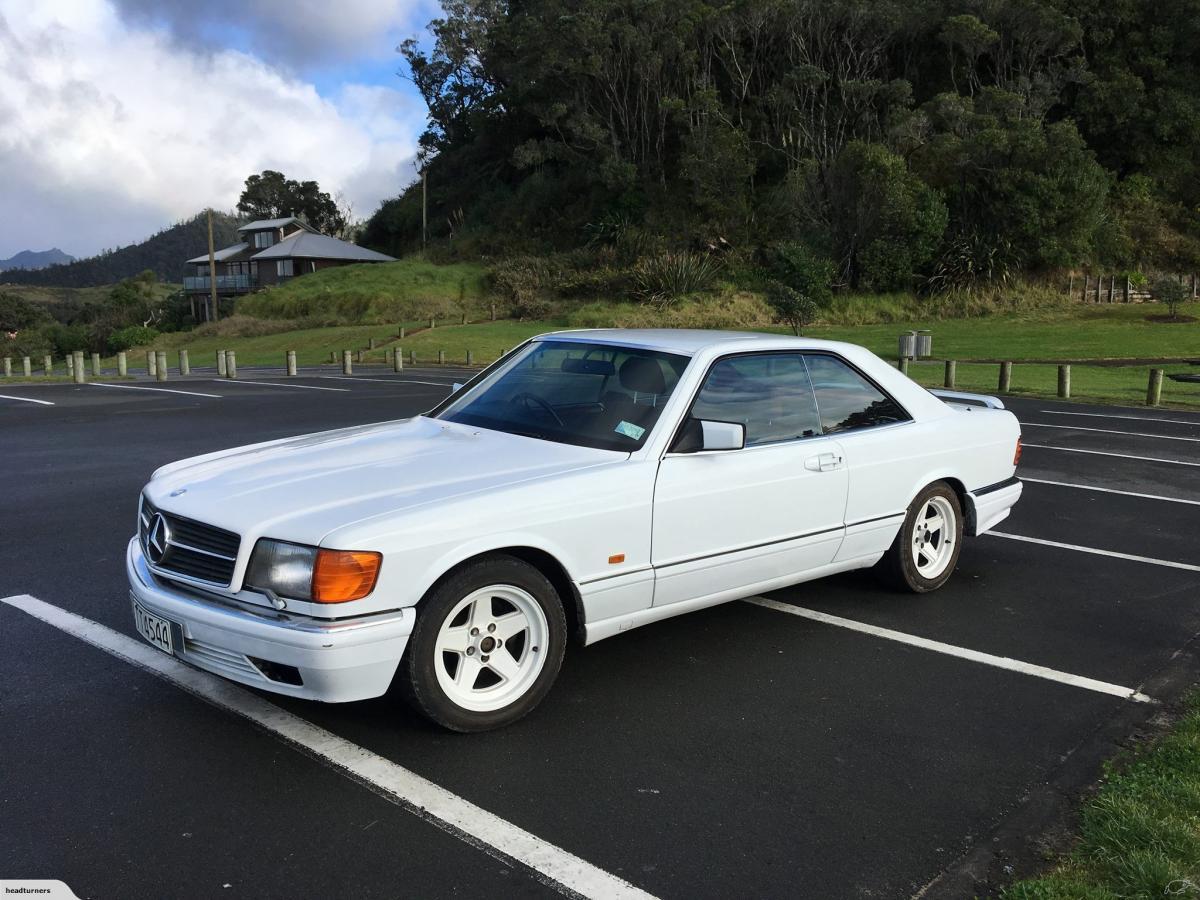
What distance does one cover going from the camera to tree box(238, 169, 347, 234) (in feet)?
315

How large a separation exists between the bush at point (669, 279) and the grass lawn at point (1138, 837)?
40954 millimetres

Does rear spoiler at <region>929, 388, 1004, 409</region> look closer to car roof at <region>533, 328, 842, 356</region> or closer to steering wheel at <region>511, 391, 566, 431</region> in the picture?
car roof at <region>533, 328, 842, 356</region>

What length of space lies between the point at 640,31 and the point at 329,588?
55272mm

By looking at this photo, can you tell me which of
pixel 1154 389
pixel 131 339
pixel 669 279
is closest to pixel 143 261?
pixel 131 339

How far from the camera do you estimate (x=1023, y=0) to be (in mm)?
43094

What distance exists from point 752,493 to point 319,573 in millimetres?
2043

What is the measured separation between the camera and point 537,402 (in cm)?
488

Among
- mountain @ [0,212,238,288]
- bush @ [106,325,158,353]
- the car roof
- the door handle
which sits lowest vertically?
the door handle

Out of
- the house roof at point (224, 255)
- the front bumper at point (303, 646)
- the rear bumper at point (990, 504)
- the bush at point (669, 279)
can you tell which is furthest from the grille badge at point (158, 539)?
the house roof at point (224, 255)

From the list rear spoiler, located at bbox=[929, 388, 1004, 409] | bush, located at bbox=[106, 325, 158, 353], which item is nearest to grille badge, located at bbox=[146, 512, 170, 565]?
rear spoiler, located at bbox=[929, 388, 1004, 409]

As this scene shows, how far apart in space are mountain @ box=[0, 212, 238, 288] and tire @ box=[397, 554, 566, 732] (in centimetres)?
15415

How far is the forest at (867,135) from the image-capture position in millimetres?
41781

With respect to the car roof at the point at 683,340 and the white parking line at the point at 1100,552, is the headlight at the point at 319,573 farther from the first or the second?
the white parking line at the point at 1100,552

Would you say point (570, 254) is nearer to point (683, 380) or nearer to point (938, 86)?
point (938, 86)
